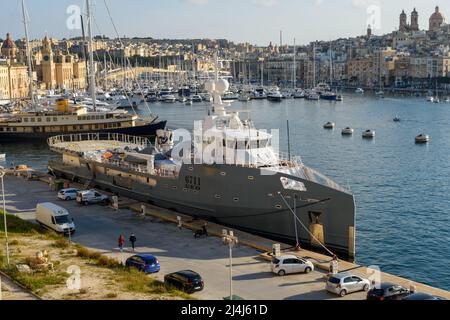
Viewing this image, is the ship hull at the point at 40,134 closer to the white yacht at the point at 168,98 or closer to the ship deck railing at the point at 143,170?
the ship deck railing at the point at 143,170

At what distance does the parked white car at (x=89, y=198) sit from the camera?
83.4 feet

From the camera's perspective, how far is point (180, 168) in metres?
23.7

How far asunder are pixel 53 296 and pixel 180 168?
1043 cm

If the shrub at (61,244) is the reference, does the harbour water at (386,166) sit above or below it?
below

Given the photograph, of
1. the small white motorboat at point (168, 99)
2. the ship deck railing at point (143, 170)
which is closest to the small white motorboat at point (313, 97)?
the small white motorboat at point (168, 99)

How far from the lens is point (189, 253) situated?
1848cm

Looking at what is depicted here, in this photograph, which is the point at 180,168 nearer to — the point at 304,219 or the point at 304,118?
the point at 304,219

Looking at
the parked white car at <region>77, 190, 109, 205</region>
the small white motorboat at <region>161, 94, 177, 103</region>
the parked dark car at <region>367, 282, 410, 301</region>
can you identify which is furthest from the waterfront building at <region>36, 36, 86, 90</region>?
the parked dark car at <region>367, 282, 410, 301</region>

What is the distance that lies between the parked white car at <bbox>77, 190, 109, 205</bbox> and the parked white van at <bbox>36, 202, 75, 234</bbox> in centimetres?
354

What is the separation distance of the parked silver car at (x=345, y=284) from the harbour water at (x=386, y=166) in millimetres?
4969

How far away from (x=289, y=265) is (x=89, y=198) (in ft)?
39.2

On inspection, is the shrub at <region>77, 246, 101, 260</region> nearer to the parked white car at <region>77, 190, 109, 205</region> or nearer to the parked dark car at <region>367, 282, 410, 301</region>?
the parked white car at <region>77, 190, 109, 205</region>

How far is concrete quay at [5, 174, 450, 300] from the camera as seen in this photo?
50.2 ft

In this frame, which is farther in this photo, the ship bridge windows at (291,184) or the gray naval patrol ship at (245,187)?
the ship bridge windows at (291,184)
